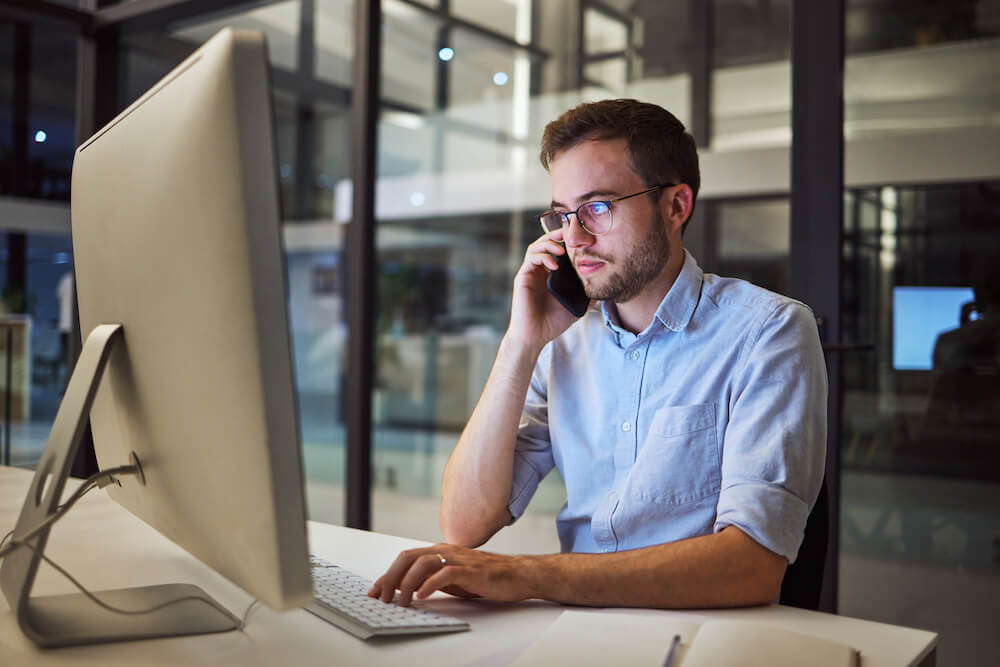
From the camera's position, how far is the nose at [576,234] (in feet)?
5.33

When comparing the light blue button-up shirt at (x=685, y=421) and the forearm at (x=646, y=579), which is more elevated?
the light blue button-up shirt at (x=685, y=421)

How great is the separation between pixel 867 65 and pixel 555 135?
1.25 meters

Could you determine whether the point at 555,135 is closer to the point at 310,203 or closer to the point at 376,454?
the point at 376,454

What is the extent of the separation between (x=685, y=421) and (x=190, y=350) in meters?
0.90

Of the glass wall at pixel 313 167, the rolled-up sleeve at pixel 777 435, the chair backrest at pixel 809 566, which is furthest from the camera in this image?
the glass wall at pixel 313 167

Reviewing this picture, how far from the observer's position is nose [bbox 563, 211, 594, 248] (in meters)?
1.63

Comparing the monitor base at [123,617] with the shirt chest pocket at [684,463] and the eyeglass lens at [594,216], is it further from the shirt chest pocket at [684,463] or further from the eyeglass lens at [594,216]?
the eyeglass lens at [594,216]

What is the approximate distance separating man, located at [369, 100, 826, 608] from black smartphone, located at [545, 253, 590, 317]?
29 mm

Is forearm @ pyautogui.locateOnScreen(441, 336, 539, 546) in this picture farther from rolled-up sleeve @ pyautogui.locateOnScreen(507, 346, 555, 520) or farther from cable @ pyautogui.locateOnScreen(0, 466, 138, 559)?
cable @ pyautogui.locateOnScreen(0, 466, 138, 559)

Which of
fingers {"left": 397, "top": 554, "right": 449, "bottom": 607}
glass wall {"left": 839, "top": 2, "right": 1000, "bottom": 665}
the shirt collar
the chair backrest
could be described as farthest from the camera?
glass wall {"left": 839, "top": 2, "right": 1000, "bottom": 665}

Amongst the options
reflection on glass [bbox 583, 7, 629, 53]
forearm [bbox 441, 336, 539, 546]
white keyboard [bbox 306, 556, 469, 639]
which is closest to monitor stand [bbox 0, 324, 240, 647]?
white keyboard [bbox 306, 556, 469, 639]

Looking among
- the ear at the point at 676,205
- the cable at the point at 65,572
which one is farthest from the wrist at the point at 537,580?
the ear at the point at 676,205

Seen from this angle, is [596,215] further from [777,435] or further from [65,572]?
[65,572]

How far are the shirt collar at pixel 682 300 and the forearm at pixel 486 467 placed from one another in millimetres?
242
